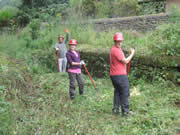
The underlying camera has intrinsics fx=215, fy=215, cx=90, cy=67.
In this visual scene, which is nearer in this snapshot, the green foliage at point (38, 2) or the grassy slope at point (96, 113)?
the grassy slope at point (96, 113)

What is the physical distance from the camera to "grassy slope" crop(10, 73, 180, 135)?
3.65 meters

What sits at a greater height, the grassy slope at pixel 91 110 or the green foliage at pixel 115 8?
the green foliage at pixel 115 8

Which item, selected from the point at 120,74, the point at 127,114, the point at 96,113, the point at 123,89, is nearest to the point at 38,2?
the point at 96,113

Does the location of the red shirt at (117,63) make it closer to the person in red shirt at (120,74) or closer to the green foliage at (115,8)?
the person in red shirt at (120,74)

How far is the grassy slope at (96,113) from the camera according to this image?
3.65 metres

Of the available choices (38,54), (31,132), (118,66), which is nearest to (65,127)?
(31,132)

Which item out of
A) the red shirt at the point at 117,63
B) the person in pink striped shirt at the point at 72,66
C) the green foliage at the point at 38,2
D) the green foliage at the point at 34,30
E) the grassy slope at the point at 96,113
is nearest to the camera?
the grassy slope at the point at 96,113

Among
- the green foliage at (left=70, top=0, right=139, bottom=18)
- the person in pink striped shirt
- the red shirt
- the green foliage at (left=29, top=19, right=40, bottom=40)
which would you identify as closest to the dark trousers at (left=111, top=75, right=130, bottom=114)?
the red shirt

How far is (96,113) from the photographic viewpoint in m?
4.61

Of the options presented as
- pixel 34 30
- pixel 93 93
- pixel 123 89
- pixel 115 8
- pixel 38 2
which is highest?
pixel 38 2

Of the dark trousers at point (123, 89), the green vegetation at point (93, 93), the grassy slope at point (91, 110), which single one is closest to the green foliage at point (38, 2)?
the green vegetation at point (93, 93)

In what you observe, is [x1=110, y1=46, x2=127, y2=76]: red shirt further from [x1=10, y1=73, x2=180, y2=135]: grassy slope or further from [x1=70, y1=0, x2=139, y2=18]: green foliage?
[x1=70, y1=0, x2=139, y2=18]: green foliage

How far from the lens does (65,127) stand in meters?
3.74

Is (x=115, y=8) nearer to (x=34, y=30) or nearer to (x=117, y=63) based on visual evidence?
(x=34, y=30)
